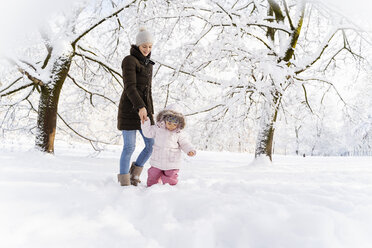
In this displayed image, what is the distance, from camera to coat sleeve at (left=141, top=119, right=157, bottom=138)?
10.6 ft

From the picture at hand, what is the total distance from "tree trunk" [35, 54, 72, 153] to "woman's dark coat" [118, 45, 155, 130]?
310 cm

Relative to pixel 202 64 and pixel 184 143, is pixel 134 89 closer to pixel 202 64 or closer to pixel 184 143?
pixel 184 143

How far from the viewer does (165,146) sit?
10.9ft

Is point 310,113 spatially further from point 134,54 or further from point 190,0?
point 134,54

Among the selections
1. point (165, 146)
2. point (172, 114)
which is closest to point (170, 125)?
point (172, 114)

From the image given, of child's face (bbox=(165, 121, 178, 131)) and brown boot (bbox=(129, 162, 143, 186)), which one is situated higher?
child's face (bbox=(165, 121, 178, 131))

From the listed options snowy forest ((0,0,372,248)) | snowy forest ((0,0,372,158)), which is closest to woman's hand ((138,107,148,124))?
snowy forest ((0,0,372,248))

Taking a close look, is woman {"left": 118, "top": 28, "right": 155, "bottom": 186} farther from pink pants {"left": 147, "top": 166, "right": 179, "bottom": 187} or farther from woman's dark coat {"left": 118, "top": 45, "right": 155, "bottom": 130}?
pink pants {"left": 147, "top": 166, "right": 179, "bottom": 187}

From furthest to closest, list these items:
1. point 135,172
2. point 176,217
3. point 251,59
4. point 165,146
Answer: point 251,59, point 135,172, point 165,146, point 176,217

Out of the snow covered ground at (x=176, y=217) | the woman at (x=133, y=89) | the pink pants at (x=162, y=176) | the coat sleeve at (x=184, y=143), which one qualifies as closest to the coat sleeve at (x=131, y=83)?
the woman at (x=133, y=89)

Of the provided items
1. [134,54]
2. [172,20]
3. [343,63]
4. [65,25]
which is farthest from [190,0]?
[343,63]

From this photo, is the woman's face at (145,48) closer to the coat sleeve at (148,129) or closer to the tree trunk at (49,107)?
the coat sleeve at (148,129)

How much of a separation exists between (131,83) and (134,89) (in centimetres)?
7

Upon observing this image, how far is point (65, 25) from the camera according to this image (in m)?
5.73
